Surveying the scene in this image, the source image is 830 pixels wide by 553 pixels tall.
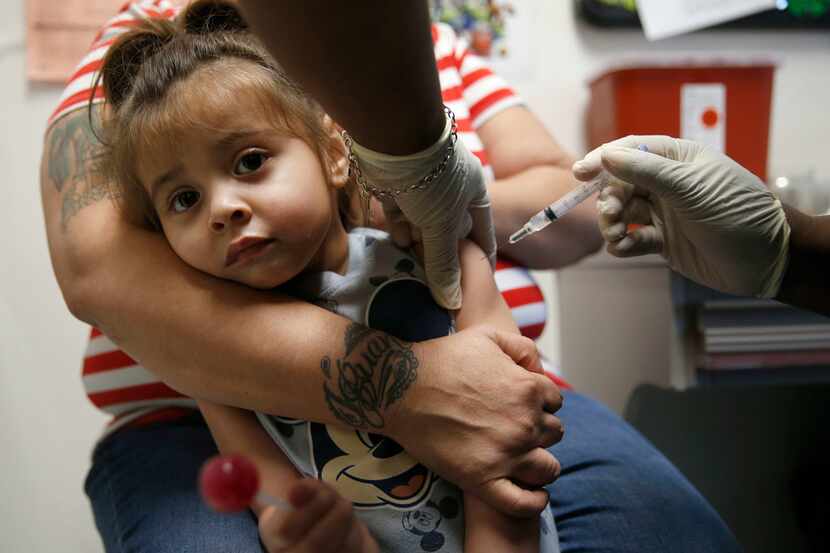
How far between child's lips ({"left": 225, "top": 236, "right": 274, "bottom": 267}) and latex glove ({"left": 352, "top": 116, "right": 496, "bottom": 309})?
0.43ft

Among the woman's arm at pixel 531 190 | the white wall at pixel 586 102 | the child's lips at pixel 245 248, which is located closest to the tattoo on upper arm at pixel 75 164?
the child's lips at pixel 245 248

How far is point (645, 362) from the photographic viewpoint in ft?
4.66

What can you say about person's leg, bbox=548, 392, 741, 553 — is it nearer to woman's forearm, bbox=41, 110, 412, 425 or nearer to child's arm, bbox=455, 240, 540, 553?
child's arm, bbox=455, 240, 540, 553

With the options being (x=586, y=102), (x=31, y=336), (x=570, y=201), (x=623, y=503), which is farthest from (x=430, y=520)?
(x=586, y=102)

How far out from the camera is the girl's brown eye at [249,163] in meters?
0.63

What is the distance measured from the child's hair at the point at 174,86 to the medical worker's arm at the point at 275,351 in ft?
0.24

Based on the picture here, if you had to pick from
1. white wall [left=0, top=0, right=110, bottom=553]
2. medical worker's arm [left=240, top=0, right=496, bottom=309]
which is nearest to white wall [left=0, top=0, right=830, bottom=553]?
white wall [left=0, top=0, right=110, bottom=553]

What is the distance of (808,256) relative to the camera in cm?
69

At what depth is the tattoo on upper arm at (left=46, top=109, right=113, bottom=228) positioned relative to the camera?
81 centimetres

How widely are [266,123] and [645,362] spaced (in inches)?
42.1

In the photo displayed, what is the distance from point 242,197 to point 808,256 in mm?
597

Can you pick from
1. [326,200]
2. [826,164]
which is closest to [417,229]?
[326,200]

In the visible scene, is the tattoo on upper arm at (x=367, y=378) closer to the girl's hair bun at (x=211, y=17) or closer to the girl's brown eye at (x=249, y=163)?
the girl's brown eye at (x=249, y=163)

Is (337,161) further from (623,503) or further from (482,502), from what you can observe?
(623,503)
